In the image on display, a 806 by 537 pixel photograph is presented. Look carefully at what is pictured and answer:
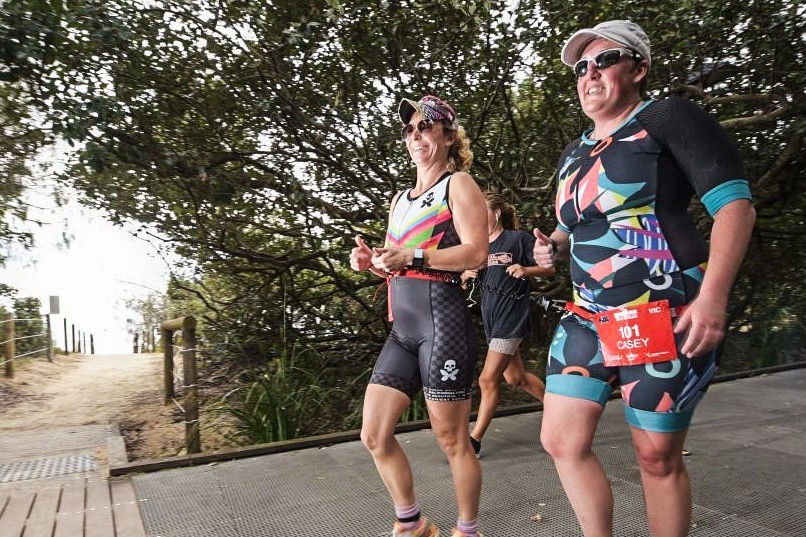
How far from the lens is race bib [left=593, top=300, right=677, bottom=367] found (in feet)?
5.03

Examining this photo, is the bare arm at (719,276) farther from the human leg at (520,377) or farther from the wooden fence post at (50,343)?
the wooden fence post at (50,343)

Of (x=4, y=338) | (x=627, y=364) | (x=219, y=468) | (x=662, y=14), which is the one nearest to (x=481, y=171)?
(x=662, y=14)

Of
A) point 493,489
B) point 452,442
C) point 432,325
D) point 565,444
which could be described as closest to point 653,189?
point 565,444

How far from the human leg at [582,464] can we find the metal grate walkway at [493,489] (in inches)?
41.7

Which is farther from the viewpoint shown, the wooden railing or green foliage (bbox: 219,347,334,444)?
the wooden railing

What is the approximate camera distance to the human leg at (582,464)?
64.3 inches

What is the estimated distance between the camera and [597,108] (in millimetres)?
1740

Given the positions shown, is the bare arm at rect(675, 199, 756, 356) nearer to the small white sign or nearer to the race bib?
the race bib

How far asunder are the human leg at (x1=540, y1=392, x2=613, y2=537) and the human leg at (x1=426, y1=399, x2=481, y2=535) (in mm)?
583

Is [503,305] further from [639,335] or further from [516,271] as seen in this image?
[639,335]

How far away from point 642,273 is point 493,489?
2.02 m

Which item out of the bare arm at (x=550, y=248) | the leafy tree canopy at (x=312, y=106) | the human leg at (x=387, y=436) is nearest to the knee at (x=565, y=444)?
the bare arm at (x=550, y=248)

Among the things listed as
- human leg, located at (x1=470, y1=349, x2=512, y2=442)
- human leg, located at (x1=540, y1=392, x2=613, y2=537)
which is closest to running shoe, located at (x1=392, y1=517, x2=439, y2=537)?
human leg, located at (x1=540, y1=392, x2=613, y2=537)

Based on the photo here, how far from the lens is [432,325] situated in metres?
2.24
